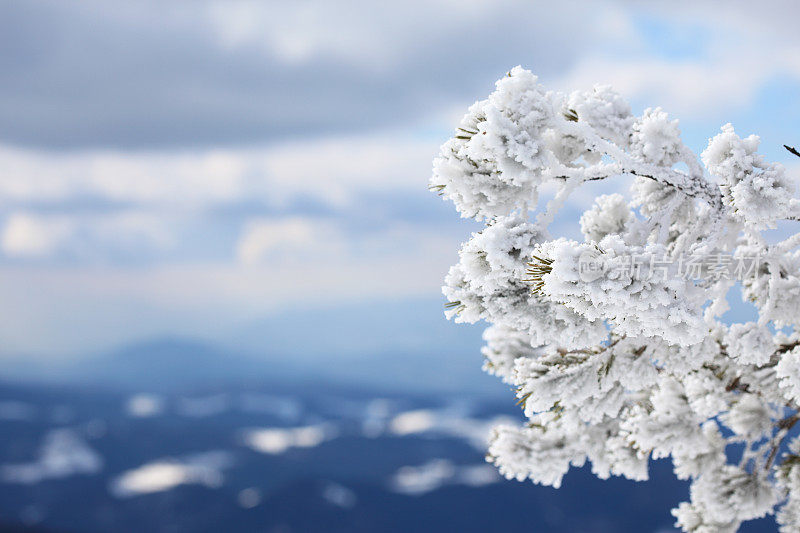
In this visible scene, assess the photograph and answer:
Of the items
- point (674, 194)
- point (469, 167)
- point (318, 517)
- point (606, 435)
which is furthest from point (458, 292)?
point (318, 517)

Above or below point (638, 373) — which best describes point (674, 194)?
above

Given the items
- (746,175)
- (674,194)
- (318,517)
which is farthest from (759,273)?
(318,517)

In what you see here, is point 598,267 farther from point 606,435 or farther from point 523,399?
point 606,435

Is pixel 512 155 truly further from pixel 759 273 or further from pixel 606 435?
pixel 606 435

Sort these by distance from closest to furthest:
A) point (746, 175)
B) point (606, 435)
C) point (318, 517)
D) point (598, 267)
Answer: point (598, 267), point (746, 175), point (606, 435), point (318, 517)

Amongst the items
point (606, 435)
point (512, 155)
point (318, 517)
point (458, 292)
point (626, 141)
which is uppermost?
point (318, 517)

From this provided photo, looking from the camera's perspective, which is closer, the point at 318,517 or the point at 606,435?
the point at 606,435

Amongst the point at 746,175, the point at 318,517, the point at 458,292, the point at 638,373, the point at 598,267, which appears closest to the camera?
the point at 598,267
